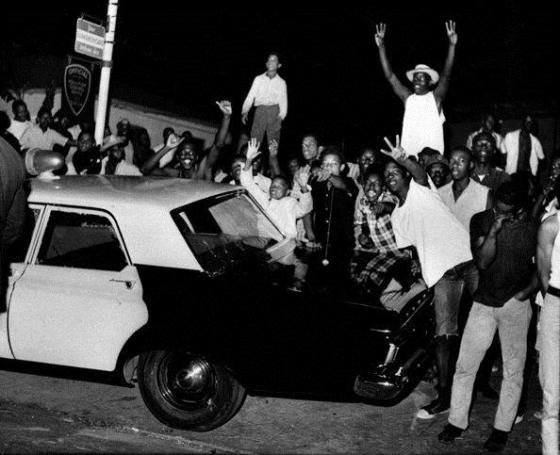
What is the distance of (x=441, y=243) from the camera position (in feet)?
16.2

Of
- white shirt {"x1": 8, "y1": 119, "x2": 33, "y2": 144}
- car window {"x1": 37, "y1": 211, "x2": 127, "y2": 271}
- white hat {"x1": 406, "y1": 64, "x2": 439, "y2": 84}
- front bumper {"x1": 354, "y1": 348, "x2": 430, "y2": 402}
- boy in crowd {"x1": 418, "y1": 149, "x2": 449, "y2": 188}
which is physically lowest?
front bumper {"x1": 354, "y1": 348, "x2": 430, "y2": 402}

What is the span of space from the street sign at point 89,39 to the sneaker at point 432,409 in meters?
6.31

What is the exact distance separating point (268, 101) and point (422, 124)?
107 inches

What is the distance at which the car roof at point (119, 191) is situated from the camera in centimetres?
481

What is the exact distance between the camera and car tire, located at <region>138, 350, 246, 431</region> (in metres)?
4.50

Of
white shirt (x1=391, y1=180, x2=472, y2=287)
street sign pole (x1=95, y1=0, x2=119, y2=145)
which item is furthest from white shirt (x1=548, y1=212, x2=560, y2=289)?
street sign pole (x1=95, y1=0, x2=119, y2=145)

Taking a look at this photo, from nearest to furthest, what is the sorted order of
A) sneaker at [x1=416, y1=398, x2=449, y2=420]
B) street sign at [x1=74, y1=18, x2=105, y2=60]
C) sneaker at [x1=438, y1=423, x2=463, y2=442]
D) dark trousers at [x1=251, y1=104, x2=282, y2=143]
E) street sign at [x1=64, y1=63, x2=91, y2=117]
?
1. sneaker at [x1=438, y1=423, x2=463, y2=442]
2. sneaker at [x1=416, y1=398, x2=449, y2=420]
3. street sign at [x1=74, y1=18, x2=105, y2=60]
4. street sign at [x1=64, y1=63, x2=91, y2=117]
5. dark trousers at [x1=251, y1=104, x2=282, y2=143]

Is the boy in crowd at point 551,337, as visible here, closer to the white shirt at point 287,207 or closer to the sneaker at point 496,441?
the sneaker at point 496,441

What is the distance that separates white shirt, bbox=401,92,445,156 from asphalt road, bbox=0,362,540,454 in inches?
129

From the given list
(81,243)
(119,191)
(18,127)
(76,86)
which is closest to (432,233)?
(119,191)

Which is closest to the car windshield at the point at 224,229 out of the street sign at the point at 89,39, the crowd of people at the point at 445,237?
the crowd of people at the point at 445,237

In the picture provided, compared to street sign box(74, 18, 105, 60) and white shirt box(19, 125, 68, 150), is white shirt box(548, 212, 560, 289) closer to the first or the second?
street sign box(74, 18, 105, 60)

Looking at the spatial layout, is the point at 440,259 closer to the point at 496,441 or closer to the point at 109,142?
the point at 496,441

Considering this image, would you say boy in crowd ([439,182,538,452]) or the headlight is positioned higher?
the headlight
